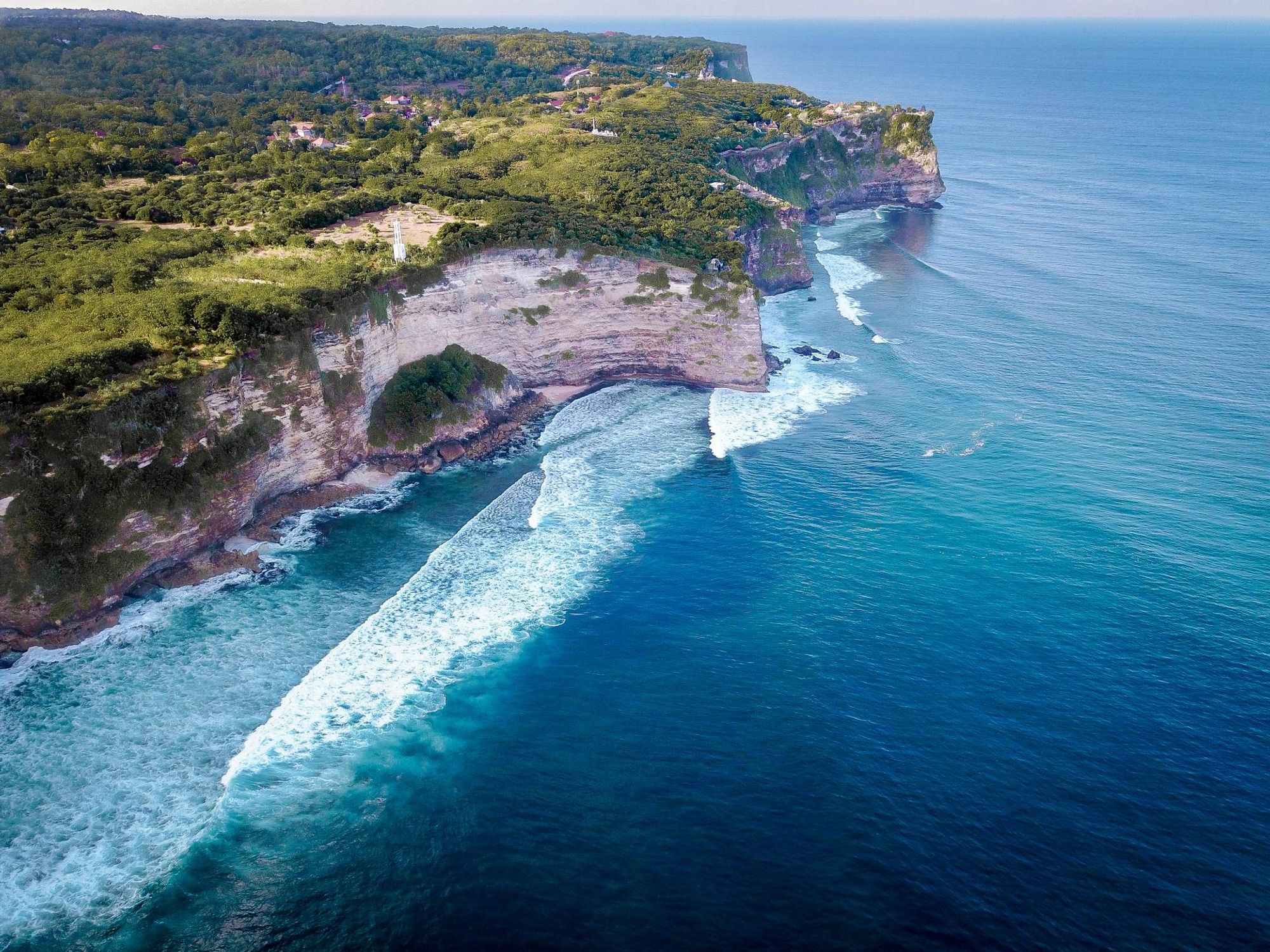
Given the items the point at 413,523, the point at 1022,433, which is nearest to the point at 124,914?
the point at 413,523

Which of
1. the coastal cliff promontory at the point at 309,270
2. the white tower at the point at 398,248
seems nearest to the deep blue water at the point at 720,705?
the coastal cliff promontory at the point at 309,270

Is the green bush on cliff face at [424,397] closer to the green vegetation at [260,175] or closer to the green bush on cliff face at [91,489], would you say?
the green vegetation at [260,175]

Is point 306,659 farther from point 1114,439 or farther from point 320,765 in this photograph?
point 1114,439

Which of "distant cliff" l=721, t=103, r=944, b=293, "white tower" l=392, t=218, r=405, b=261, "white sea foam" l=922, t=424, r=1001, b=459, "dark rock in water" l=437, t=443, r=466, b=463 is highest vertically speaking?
"distant cliff" l=721, t=103, r=944, b=293

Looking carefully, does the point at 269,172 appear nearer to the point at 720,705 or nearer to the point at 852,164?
the point at 720,705

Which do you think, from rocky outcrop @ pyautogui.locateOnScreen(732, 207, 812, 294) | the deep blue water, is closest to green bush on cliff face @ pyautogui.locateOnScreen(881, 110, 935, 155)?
rocky outcrop @ pyautogui.locateOnScreen(732, 207, 812, 294)

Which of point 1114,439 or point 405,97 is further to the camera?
point 405,97

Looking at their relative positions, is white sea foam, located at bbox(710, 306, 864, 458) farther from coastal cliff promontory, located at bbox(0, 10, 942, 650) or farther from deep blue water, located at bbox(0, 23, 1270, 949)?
coastal cliff promontory, located at bbox(0, 10, 942, 650)
